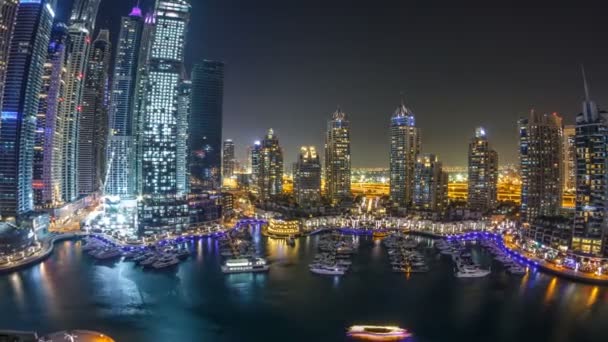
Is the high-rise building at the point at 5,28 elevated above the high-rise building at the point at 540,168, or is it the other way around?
the high-rise building at the point at 5,28

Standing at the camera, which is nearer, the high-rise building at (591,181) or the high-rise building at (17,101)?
the high-rise building at (591,181)

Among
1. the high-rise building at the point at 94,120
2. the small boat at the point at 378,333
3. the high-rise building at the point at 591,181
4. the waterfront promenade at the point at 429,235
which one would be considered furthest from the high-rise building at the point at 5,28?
the high-rise building at the point at 591,181

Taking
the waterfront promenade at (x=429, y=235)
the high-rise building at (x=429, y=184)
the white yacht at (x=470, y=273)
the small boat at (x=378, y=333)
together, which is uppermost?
the high-rise building at (x=429, y=184)

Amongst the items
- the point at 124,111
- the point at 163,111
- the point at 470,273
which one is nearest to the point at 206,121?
the point at 124,111

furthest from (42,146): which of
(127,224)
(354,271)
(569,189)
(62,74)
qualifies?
(569,189)

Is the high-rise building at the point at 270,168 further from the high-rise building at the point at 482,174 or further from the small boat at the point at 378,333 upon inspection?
the small boat at the point at 378,333

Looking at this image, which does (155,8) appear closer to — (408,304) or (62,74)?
(62,74)
